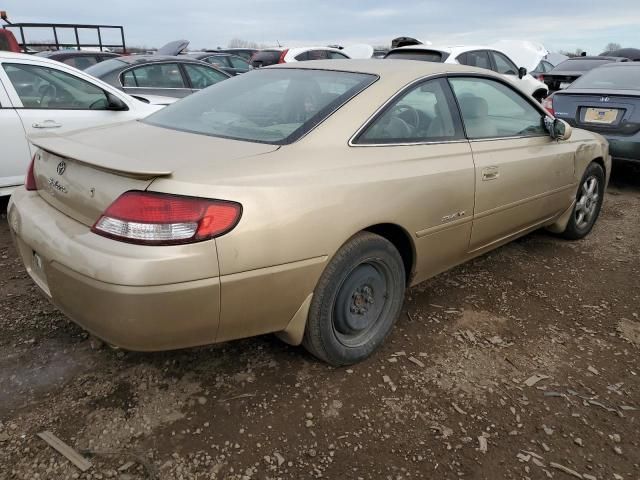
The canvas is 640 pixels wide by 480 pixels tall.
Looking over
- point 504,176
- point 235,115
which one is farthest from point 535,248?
point 235,115

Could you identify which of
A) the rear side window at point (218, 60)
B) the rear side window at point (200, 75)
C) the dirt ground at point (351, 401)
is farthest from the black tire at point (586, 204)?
the rear side window at point (218, 60)

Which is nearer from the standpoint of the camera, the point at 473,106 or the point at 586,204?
the point at 473,106

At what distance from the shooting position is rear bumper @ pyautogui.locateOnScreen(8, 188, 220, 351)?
1.86 meters

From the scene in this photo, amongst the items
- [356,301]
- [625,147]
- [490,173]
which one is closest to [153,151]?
[356,301]

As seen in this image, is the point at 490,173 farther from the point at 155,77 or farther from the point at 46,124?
the point at 155,77

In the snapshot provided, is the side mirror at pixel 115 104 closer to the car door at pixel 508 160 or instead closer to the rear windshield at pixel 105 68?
the rear windshield at pixel 105 68

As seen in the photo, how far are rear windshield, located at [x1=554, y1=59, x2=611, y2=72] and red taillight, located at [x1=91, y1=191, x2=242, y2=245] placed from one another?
11910 mm

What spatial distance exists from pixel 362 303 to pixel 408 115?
1.04 metres

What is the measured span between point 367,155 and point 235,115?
0.77m

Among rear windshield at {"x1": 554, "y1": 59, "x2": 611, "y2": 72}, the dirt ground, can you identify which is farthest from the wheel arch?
rear windshield at {"x1": 554, "y1": 59, "x2": 611, "y2": 72}

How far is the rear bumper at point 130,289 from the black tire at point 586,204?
3.45 metres

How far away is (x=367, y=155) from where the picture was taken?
245 cm

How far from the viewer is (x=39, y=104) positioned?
4668 millimetres

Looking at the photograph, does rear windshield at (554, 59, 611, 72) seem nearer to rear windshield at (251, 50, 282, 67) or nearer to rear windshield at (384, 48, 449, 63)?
rear windshield at (384, 48, 449, 63)
